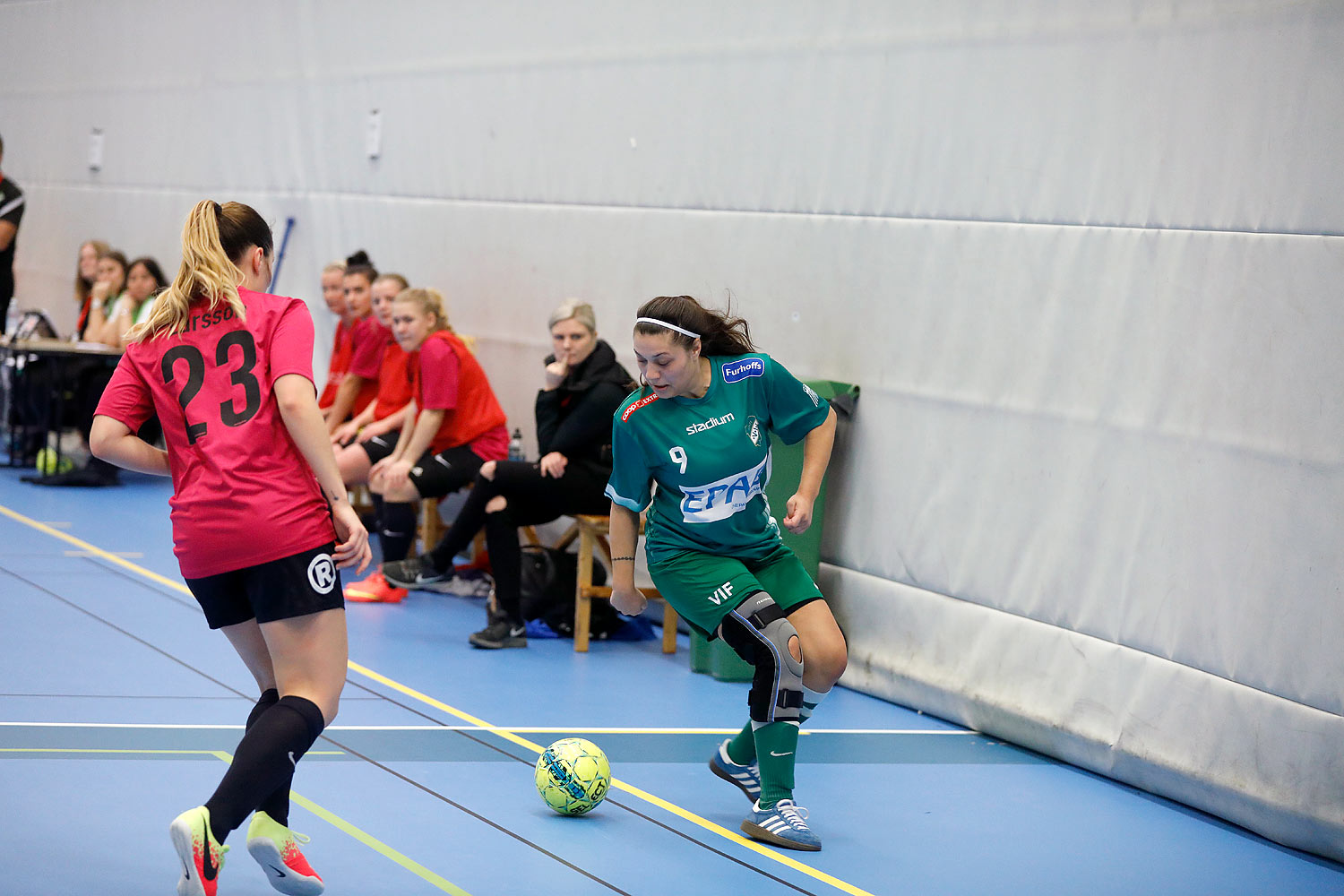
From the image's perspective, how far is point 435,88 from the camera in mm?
9344

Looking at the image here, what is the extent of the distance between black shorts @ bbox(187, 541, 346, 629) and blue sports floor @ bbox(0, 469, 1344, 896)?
768 mm

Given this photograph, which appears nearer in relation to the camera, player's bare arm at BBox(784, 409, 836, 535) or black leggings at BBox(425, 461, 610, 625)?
player's bare arm at BBox(784, 409, 836, 535)

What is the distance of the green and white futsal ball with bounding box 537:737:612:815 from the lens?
172 inches

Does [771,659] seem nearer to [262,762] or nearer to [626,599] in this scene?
[626,599]

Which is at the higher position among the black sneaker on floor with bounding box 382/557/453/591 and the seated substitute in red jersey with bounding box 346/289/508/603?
the seated substitute in red jersey with bounding box 346/289/508/603

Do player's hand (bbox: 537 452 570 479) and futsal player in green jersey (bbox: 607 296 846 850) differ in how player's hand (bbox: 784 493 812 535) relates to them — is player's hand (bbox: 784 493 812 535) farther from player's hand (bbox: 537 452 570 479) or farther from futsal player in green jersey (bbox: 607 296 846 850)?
player's hand (bbox: 537 452 570 479)

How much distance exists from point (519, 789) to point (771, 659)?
3.26ft

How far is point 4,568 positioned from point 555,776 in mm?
4353

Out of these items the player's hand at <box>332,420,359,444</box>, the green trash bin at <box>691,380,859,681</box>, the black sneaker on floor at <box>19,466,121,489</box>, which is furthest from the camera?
the black sneaker on floor at <box>19,466,121,489</box>

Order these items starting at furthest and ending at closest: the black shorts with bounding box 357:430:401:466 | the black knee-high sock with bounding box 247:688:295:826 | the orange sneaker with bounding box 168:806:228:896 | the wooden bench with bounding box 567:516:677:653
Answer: the black shorts with bounding box 357:430:401:466 < the wooden bench with bounding box 567:516:677:653 < the black knee-high sock with bounding box 247:688:295:826 < the orange sneaker with bounding box 168:806:228:896

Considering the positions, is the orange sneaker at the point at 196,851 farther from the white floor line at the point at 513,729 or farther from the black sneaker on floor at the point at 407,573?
the black sneaker on floor at the point at 407,573

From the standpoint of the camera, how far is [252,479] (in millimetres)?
3326

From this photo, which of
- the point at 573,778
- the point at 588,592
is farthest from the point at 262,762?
the point at 588,592

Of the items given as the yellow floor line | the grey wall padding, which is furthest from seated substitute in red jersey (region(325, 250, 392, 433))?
the yellow floor line
